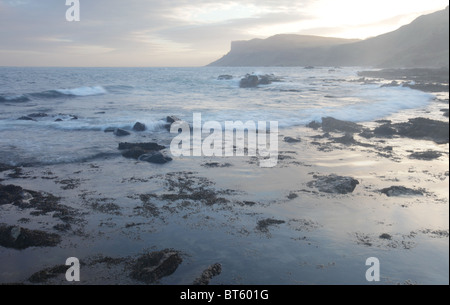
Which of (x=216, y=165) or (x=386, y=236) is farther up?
(x=216, y=165)

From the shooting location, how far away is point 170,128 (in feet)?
55.9

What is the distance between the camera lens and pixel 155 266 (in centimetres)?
492

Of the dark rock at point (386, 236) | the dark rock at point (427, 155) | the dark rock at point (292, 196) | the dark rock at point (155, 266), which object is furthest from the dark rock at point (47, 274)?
the dark rock at point (427, 155)

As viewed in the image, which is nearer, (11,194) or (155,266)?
(155,266)

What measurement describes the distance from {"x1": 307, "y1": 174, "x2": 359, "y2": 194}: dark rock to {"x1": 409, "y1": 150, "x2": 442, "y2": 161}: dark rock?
143 inches

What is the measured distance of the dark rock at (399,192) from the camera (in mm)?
7375

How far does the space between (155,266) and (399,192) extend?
560 centimetres

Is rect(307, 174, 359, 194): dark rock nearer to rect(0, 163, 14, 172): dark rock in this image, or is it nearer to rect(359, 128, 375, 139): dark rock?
rect(359, 128, 375, 139): dark rock

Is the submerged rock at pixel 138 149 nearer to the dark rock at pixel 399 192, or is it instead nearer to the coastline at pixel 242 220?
Result: the coastline at pixel 242 220

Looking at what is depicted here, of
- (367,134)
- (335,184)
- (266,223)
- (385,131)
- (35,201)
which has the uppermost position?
(385,131)

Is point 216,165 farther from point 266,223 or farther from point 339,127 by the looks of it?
point 339,127

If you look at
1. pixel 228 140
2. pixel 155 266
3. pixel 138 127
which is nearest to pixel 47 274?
pixel 155 266

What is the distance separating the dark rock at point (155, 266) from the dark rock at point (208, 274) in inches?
18.3
